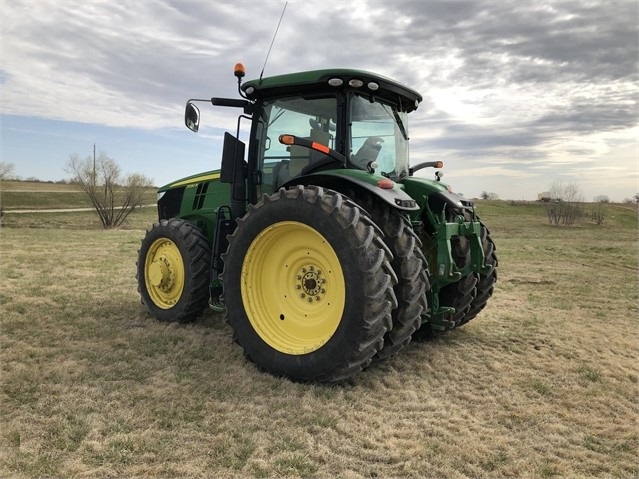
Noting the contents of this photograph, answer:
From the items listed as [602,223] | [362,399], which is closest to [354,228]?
[362,399]

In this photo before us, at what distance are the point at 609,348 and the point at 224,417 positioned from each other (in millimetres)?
3842

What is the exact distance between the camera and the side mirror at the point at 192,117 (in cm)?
486

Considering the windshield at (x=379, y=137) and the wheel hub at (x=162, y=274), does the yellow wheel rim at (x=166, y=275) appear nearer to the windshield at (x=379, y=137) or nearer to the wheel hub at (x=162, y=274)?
the wheel hub at (x=162, y=274)

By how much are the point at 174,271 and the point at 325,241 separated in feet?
8.13

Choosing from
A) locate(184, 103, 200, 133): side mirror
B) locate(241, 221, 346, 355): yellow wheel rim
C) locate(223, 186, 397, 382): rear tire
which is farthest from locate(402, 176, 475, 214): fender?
locate(184, 103, 200, 133): side mirror

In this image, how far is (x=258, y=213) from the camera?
398cm

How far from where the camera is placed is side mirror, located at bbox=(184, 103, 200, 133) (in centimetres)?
486

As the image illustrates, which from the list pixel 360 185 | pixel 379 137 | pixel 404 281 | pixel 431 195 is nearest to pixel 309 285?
pixel 404 281

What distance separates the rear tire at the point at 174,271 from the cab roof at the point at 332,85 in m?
1.73

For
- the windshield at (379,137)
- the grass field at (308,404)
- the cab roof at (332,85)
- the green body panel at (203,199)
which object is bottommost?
the grass field at (308,404)

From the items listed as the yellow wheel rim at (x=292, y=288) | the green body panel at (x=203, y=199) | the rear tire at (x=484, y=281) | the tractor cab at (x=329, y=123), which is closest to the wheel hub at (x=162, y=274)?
the green body panel at (x=203, y=199)

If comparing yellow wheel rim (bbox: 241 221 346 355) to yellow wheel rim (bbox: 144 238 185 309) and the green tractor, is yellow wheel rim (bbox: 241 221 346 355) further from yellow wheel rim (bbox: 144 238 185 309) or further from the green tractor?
yellow wheel rim (bbox: 144 238 185 309)

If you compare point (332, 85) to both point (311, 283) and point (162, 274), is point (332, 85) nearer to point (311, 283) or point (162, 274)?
point (311, 283)

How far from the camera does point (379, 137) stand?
15.2 ft
